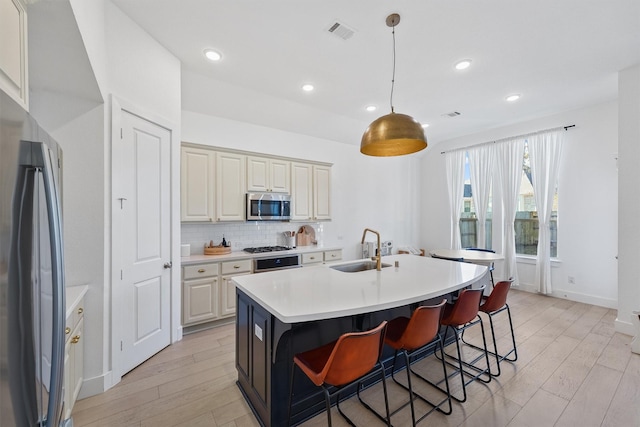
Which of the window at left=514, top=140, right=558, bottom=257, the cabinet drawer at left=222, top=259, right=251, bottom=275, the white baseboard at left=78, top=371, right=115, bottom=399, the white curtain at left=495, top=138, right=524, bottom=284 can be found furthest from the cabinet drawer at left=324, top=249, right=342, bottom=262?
the window at left=514, top=140, right=558, bottom=257

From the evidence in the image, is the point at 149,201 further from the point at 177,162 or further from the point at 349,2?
the point at 349,2

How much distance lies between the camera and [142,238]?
2.51 m

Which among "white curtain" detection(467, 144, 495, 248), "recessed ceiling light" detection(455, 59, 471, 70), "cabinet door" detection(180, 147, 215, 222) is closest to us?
"recessed ceiling light" detection(455, 59, 471, 70)

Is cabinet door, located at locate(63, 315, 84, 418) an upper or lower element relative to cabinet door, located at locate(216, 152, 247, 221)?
lower

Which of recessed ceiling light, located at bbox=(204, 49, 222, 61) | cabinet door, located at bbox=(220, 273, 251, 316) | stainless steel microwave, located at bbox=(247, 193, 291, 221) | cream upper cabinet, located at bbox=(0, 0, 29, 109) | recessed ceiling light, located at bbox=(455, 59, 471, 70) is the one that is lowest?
cabinet door, located at bbox=(220, 273, 251, 316)

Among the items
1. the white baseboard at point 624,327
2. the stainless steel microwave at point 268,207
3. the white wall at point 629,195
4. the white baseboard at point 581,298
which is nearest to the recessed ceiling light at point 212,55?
the stainless steel microwave at point 268,207

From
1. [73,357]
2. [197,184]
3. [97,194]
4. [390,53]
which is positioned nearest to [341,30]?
[390,53]

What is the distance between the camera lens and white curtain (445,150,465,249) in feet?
19.0

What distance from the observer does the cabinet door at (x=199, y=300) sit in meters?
3.12

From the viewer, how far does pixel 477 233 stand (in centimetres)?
548

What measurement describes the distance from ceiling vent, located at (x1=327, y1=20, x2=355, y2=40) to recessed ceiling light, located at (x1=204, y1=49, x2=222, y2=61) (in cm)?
125

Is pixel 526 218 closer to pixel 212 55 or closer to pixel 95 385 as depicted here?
pixel 212 55

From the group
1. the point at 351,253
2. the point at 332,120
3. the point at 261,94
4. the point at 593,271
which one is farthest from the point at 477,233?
the point at 261,94

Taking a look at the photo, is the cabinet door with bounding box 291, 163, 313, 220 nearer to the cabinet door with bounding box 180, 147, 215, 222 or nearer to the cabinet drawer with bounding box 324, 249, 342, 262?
the cabinet drawer with bounding box 324, 249, 342, 262
